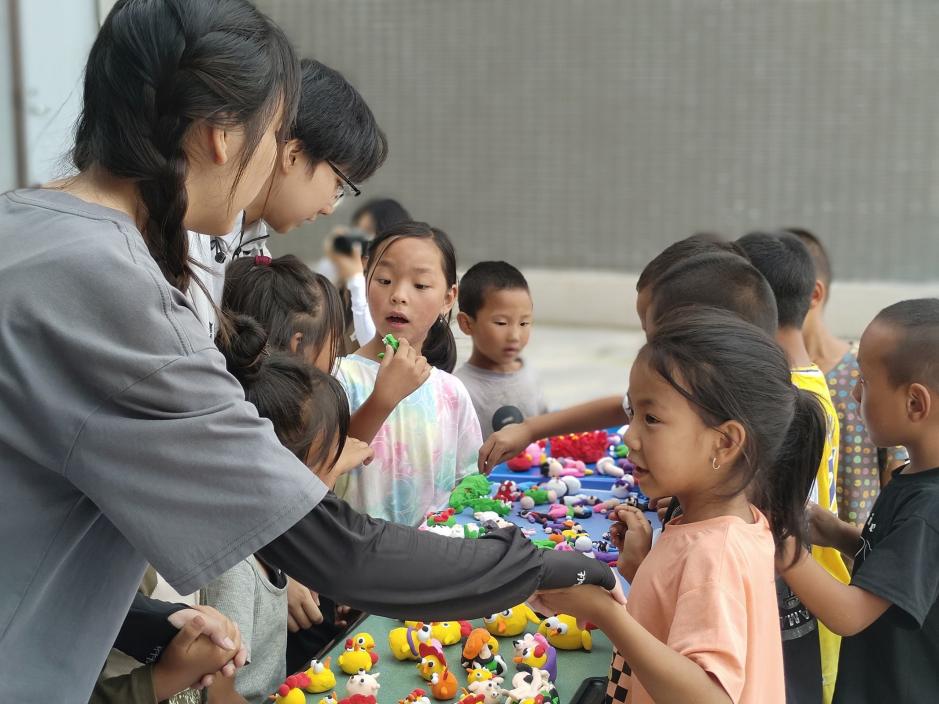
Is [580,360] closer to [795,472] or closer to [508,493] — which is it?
[508,493]

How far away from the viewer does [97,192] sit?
1241 mm

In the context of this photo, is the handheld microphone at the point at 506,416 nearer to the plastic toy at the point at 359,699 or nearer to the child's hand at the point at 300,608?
the child's hand at the point at 300,608

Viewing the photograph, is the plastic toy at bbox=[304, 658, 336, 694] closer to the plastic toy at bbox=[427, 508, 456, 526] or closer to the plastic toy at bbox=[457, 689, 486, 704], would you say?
the plastic toy at bbox=[457, 689, 486, 704]

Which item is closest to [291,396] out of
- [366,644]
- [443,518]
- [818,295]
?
[366,644]

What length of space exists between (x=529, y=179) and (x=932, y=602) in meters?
9.10

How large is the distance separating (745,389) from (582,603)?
510 mm

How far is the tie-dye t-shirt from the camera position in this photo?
2852 millimetres

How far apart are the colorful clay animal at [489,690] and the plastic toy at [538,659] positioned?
0.08 metres

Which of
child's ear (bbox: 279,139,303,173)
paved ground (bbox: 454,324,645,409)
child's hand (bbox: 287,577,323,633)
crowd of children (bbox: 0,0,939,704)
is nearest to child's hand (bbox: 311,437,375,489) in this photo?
crowd of children (bbox: 0,0,939,704)

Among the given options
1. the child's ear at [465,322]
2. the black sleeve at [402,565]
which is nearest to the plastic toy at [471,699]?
the black sleeve at [402,565]

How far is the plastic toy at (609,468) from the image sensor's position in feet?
10.1

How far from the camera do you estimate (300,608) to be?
7.88ft

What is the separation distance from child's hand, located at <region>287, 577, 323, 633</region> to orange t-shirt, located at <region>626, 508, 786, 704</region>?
96cm

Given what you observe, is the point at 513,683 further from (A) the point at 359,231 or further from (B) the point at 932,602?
(A) the point at 359,231
